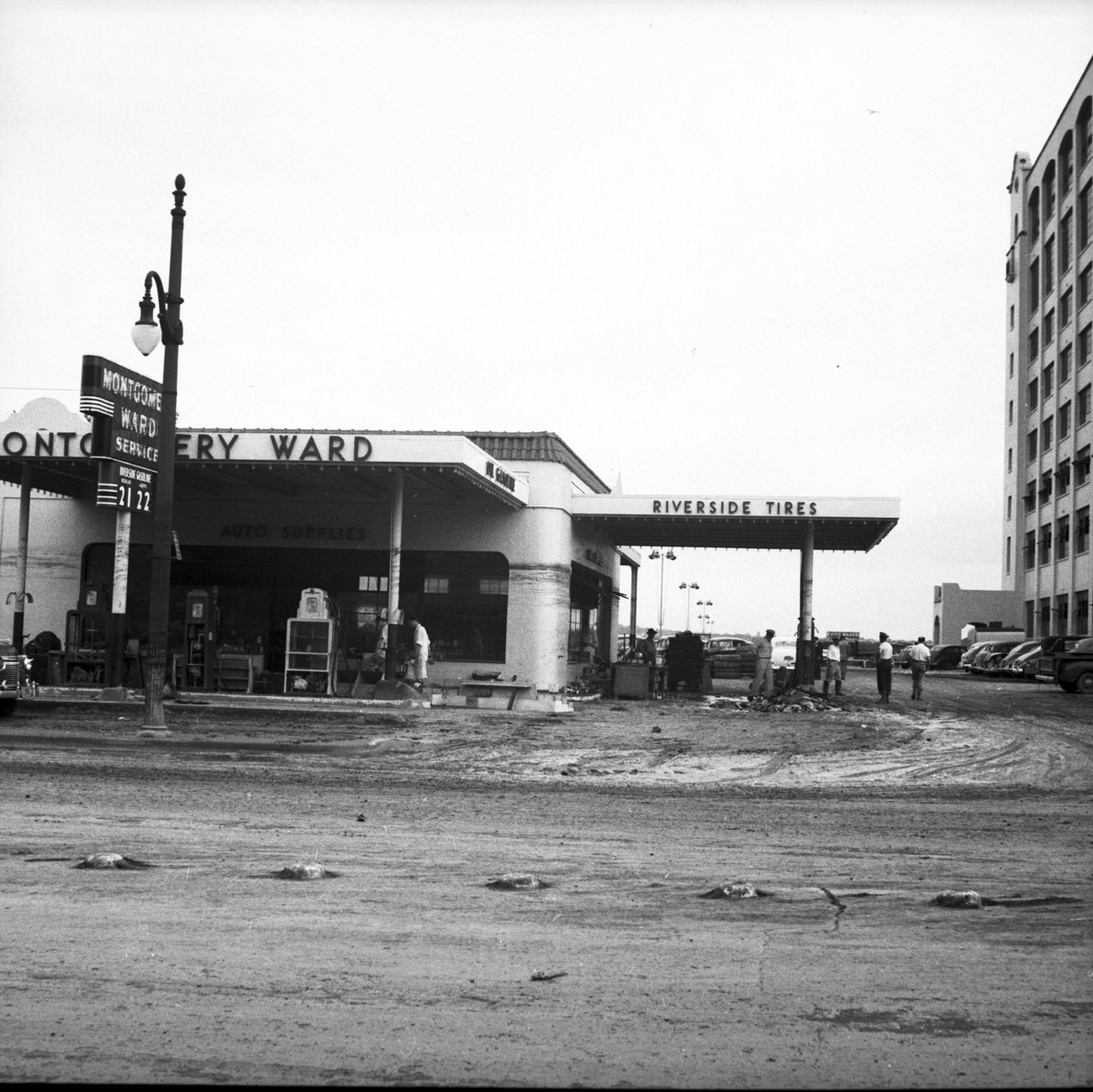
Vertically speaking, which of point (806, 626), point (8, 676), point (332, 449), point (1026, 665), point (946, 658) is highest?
point (332, 449)

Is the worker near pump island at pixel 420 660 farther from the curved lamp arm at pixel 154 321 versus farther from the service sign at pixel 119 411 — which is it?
the curved lamp arm at pixel 154 321

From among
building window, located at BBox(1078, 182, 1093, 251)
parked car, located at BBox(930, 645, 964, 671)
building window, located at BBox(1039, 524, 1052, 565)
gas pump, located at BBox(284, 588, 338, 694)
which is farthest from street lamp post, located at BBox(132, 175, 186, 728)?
building window, located at BBox(1039, 524, 1052, 565)

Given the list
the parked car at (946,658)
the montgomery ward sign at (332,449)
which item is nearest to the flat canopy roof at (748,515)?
the montgomery ward sign at (332,449)

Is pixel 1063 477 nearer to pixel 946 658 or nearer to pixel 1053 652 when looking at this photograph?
pixel 946 658

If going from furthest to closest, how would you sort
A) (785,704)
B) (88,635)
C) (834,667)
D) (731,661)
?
(731,661), (834,667), (88,635), (785,704)

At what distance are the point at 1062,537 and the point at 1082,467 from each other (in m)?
5.82

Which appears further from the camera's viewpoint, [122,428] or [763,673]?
[763,673]

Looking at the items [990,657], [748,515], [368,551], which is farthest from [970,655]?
[368,551]

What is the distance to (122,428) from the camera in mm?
19469

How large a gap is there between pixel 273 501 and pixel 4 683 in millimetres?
11284

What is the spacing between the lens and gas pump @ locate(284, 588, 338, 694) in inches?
985

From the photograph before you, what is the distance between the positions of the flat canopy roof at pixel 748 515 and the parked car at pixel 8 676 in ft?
48.4

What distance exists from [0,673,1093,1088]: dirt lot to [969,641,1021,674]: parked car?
1694 inches

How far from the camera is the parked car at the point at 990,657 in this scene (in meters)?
54.9
